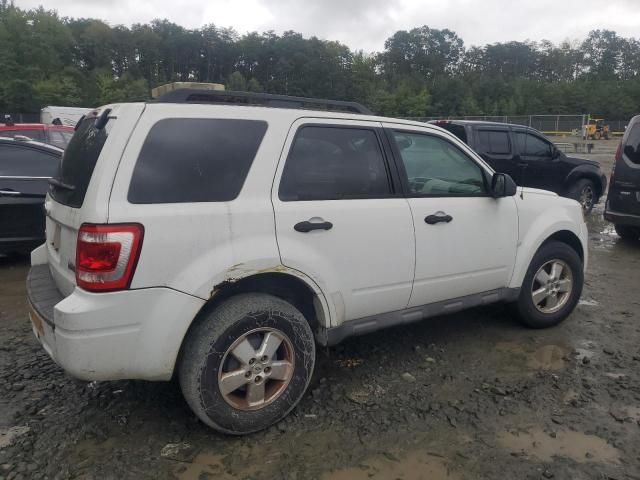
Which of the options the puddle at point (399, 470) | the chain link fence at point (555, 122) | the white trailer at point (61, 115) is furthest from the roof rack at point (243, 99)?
the chain link fence at point (555, 122)

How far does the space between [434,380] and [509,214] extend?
54.8 inches

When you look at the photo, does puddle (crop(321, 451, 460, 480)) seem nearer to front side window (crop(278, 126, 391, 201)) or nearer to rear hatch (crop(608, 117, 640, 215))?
front side window (crop(278, 126, 391, 201))

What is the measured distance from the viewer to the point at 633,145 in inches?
283

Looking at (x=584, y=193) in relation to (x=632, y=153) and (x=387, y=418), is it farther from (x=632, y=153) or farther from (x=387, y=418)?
(x=387, y=418)

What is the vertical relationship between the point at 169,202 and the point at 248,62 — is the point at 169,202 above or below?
below

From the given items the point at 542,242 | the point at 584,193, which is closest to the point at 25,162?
the point at 542,242

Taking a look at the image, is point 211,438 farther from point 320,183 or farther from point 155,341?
point 320,183

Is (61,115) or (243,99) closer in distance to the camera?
(243,99)

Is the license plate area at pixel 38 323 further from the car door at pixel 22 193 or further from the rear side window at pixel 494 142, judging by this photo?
the rear side window at pixel 494 142

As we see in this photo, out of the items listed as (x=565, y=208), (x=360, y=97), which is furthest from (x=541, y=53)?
(x=565, y=208)

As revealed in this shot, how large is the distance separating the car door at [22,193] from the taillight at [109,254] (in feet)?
12.8

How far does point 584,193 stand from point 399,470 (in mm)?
9378

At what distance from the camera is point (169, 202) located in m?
2.51

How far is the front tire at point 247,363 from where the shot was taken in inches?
103
